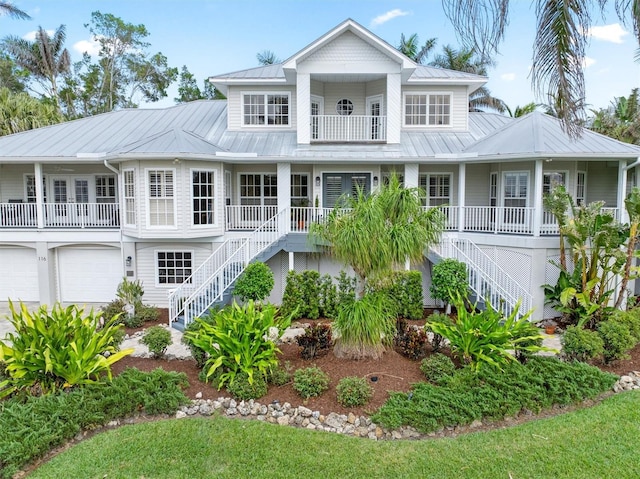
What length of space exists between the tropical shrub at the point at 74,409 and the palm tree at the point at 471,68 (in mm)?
30946

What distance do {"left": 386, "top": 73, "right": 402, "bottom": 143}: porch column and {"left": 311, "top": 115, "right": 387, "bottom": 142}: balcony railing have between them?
0.72 ft

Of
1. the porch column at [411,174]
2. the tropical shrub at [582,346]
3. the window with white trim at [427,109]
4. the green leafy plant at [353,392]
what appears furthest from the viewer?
the window with white trim at [427,109]

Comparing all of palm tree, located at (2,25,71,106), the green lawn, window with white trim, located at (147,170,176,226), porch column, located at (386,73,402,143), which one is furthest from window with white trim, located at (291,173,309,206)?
palm tree, located at (2,25,71,106)

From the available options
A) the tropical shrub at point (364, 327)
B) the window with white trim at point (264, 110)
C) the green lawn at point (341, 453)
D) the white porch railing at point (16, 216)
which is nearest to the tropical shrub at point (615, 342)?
the green lawn at point (341, 453)

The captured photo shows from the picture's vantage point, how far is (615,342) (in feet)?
28.3

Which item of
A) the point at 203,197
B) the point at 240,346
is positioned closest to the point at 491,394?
the point at 240,346

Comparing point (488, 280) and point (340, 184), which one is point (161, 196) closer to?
point (340, 184)

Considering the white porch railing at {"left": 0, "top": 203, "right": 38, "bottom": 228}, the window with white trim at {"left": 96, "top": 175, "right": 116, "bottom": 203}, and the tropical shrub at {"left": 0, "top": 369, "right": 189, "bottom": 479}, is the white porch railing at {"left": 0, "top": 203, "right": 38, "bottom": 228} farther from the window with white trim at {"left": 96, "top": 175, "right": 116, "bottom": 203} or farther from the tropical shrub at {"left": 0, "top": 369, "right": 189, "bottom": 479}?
the tropical shrub at {"left": 0, "top": 369, "right": 189, "bottom": 479}

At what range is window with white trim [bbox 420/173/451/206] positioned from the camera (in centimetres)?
1611

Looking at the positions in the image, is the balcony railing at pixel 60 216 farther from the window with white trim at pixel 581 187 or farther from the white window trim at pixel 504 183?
the window with white trim at pixel 581 187

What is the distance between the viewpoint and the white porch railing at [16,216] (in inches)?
584

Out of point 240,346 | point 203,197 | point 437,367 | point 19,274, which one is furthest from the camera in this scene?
point 19,274

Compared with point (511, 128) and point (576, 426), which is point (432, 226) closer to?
point (576, 426)

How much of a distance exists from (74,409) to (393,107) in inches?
505
